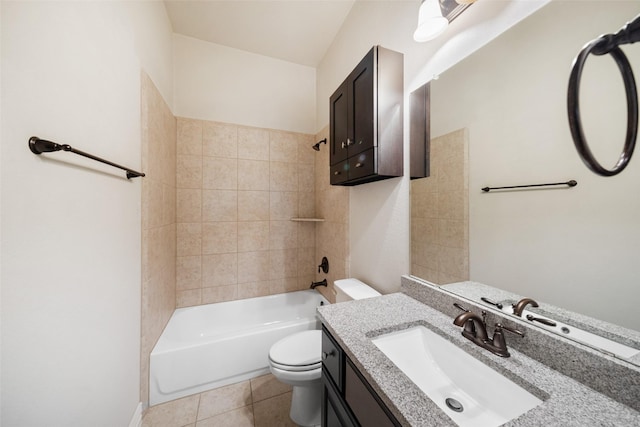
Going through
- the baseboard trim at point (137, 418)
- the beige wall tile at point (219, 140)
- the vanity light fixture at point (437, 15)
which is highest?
the vanity light fixture at point (437, 15)

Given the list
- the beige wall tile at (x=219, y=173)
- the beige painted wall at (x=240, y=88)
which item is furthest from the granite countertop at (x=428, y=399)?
the beige painted wall at (x=240, y=88)

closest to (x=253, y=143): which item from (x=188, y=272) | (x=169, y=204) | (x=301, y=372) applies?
(x=169, y=204)

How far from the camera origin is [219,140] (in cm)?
209

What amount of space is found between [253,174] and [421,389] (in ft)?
6.93

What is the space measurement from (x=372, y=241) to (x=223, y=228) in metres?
1.50

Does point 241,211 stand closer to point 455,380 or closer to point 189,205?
point 189,205

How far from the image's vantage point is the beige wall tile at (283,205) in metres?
2.31

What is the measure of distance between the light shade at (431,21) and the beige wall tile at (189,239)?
2.19 m

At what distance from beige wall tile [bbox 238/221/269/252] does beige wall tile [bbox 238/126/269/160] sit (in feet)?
2.31

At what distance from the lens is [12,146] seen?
1.83 feet

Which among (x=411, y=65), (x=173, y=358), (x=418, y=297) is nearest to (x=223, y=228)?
(x=173, y=358)

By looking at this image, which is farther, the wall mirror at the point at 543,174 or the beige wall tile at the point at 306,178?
the beige wall tile at the point at 306,178

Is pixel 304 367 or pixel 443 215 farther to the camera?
pixel 304 367

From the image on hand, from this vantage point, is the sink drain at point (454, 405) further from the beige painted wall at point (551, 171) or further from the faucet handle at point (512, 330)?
the beige painted wall at point (551, 171)
